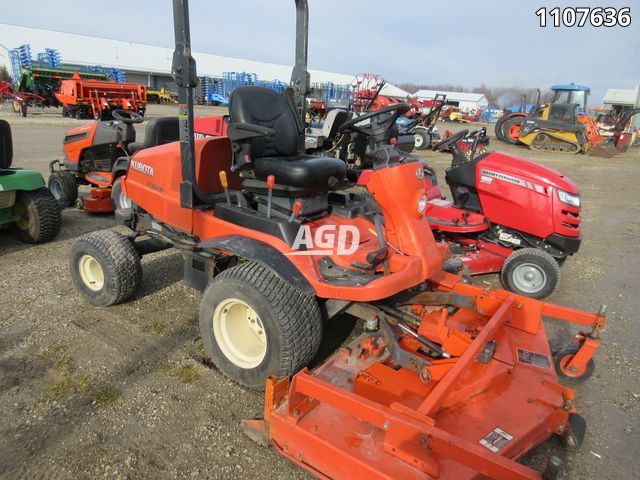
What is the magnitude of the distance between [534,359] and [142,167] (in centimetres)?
283

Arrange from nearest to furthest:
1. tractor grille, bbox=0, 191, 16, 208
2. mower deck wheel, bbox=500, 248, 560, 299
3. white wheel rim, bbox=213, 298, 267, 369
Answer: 1. white wheel rim, bbox=213, 298, 267, 369
2. mower deck wheel, bbox=500, 248, 560, 299
3. tractor grille, bbox=0, 191, 16, 208

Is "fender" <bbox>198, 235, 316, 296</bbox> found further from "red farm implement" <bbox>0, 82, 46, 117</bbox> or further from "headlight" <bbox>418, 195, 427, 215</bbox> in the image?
"red farm implement" <bbox>0, 82, 46, 117</bbox>

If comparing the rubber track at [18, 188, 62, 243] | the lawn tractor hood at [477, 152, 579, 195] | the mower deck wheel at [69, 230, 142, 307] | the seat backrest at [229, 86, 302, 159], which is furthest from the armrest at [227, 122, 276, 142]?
the rubber track at [18, 188, 62, 243]

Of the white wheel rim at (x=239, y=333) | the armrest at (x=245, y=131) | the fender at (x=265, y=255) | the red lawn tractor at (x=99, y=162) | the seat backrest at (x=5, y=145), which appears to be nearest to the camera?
the fender at (x=265, y=255)

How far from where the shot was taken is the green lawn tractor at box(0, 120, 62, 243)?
4223mm

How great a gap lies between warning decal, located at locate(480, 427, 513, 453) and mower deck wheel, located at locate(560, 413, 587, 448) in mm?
423

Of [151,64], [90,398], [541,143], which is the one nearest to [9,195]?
[90,398]

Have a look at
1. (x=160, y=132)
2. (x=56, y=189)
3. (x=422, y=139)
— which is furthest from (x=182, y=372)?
(x=422, y=139)

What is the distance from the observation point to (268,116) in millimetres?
3096

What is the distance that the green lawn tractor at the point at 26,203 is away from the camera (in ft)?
13.9

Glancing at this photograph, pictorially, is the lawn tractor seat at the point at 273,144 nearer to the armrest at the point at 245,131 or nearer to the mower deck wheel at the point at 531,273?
the armrest at the point at 245,131

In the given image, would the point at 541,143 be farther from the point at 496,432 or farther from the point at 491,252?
the point at 496,432

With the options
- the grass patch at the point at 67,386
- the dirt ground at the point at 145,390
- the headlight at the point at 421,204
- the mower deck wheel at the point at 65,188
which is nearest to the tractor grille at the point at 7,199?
the dirt ground at the point at 145,390

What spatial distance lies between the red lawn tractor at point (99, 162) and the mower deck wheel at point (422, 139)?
32.6 feet
